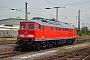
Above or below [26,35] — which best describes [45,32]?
above

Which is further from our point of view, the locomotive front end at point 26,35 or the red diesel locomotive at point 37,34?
the red diesel locomotive at point 37,34

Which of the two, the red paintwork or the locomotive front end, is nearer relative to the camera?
the locomotive front end

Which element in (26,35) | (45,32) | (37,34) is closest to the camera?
(26,35)

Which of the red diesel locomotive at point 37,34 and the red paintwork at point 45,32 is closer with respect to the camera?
the red diesel locomotive at point 37,34

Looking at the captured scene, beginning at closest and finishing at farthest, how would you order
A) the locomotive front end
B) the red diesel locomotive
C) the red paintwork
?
1. the locomotive front end
2. the red diesel locomotive
3. the red paintwork

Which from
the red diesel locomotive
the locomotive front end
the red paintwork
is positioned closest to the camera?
the locomotive front end

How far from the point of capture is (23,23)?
23.3 metres

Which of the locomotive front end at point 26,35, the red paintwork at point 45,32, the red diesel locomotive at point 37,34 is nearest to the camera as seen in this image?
the locomotive front end at point 26,35

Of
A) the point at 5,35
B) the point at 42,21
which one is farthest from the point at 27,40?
the point at 5,35

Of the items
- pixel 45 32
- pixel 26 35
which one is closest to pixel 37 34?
pixel 26 35

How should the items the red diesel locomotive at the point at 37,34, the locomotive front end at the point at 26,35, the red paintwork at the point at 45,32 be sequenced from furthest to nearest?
1. the red paintwork at the point at 45,32
2. the red diesel locomotive at the point at 37,34
3. the locomotive front end at the point at 26,35

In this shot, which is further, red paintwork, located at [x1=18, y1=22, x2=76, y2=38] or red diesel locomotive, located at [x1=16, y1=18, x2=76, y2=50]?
red paintwork, located at [x1=18, y1=22, x2=76, y2=38]

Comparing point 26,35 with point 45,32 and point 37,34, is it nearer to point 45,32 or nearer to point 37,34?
point 37,34

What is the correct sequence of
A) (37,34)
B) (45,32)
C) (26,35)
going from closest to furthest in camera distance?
(26,35), (37,34), (45,32)
